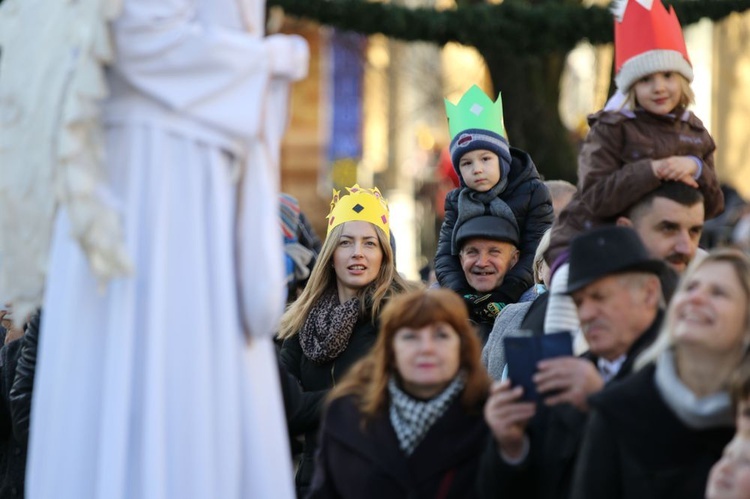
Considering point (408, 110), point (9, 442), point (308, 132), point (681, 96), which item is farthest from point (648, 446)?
point (308, 132)

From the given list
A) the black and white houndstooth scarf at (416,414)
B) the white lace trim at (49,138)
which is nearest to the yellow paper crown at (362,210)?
the black and white houndstooth scarf at (416,414)

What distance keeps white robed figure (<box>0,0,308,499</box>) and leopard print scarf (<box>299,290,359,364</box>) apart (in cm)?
237

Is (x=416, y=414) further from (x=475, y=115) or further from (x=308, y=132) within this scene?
(x=308, y=132)

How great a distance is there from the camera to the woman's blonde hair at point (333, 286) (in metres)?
7.30

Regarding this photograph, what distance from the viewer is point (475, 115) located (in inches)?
331

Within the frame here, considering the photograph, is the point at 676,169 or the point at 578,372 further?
the point at 676,169

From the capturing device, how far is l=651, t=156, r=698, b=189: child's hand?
19.8ft

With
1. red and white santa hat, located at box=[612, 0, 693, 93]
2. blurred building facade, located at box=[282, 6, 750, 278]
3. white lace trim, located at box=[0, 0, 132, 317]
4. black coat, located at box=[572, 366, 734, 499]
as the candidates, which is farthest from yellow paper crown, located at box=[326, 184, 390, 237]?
blurred building facade, located at box=[282, 6, 750, 278]

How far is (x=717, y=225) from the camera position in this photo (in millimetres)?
16922

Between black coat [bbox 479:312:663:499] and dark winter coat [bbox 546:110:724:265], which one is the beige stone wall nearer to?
dark winter coat [bbox 546:110:724:265]

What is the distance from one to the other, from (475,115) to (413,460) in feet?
11.8

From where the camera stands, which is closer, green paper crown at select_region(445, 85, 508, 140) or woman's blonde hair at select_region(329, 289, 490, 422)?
woman's blonde hair at select_region(329, 289, 490, 422)

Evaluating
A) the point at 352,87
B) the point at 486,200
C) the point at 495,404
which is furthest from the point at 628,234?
the point at 352,87

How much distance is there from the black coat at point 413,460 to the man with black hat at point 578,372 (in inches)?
8.4
